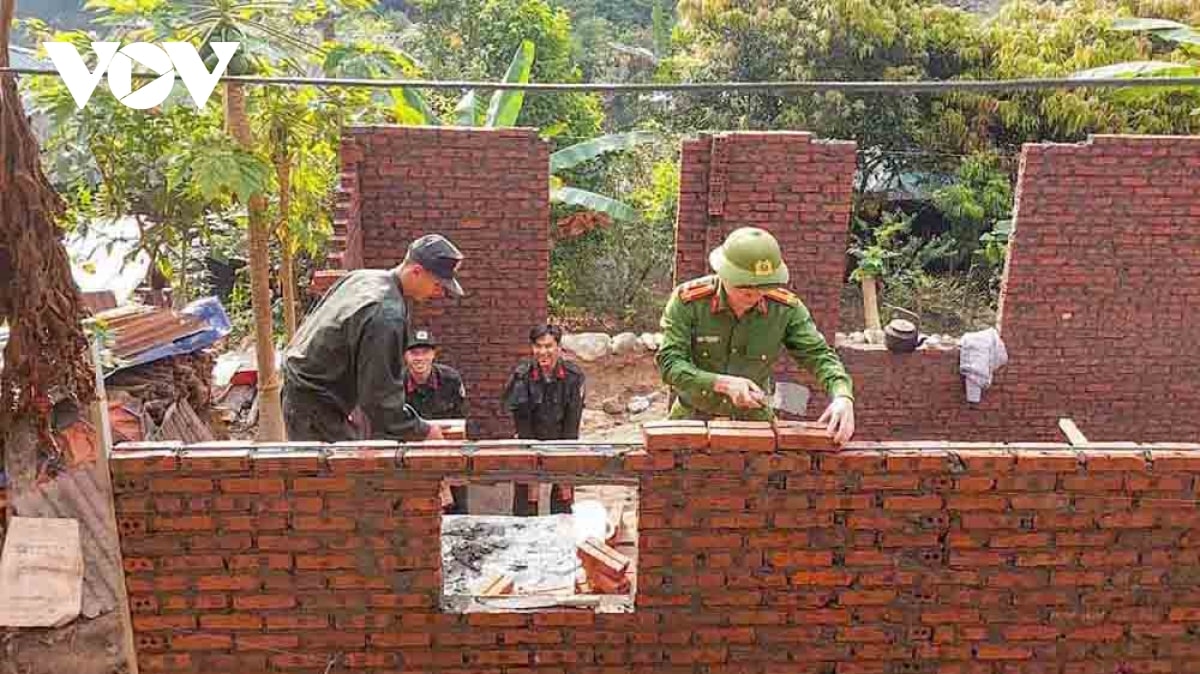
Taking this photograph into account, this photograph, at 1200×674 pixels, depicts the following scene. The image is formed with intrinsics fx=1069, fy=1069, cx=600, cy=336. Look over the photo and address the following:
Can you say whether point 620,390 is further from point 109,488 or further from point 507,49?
point 507,49

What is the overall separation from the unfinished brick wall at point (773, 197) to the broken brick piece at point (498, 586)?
366 cm

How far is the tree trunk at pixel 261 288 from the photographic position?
6.40m

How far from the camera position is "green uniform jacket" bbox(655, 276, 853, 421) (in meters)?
4.66

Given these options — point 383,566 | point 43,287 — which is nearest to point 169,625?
point 383,566

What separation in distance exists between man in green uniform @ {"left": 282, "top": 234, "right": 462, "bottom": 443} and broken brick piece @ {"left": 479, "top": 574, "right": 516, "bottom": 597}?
2.21ft

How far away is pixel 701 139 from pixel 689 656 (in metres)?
4.41

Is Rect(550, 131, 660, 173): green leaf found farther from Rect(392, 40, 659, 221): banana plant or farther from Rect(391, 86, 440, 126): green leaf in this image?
Rect(391, 86, 440, 126): green leaf

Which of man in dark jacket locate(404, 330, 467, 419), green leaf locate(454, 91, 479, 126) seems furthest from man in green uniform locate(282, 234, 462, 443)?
green leaf locate(454, 91, 479, 126)

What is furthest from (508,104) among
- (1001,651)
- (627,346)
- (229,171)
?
(1001,651)

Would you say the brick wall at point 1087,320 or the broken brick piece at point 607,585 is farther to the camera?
the brick wall at point 1087,320

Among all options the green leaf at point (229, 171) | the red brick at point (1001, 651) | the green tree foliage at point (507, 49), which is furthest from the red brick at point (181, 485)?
the green tree foliage at point (507, 49)

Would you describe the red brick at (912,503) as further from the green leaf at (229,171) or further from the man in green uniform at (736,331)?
the green leaf at (229,171)

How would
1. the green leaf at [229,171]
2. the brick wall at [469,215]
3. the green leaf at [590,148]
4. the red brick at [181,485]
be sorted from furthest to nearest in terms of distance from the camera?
the green leaf at [590,148] → the brick wall at [469,215] → the green leaf at [229,171] → the red brick at [181,485]

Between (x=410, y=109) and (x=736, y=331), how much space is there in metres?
5.22
